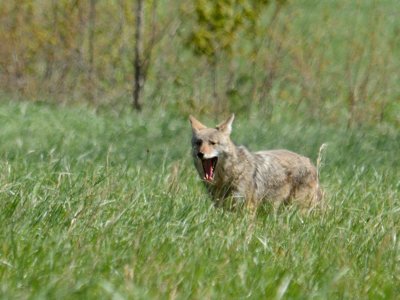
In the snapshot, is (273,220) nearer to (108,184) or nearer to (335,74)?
(108,184)

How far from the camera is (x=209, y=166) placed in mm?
8367

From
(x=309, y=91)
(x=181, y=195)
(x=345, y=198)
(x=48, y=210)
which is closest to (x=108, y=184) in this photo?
(x=181, y=195)

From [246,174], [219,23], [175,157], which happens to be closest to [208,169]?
[246,174]

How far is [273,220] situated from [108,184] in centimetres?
106

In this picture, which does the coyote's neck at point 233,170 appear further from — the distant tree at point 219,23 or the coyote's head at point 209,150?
the distant tree at point 219,23

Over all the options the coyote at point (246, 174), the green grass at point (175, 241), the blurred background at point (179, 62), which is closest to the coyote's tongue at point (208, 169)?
the coyote at point (246, 174)

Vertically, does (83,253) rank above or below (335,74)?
above

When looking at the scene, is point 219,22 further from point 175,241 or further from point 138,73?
point 175,241

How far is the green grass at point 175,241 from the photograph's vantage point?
15.9 feet

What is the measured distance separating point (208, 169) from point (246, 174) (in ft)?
1.03

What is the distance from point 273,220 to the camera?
7.02 m

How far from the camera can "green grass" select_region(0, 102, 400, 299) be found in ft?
15.9

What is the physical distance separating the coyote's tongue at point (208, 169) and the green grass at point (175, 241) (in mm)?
146

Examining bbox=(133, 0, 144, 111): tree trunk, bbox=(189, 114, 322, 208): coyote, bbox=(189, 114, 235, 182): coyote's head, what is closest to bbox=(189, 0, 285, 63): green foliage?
bbox=(133, 0, 144, 111): tree trunk
